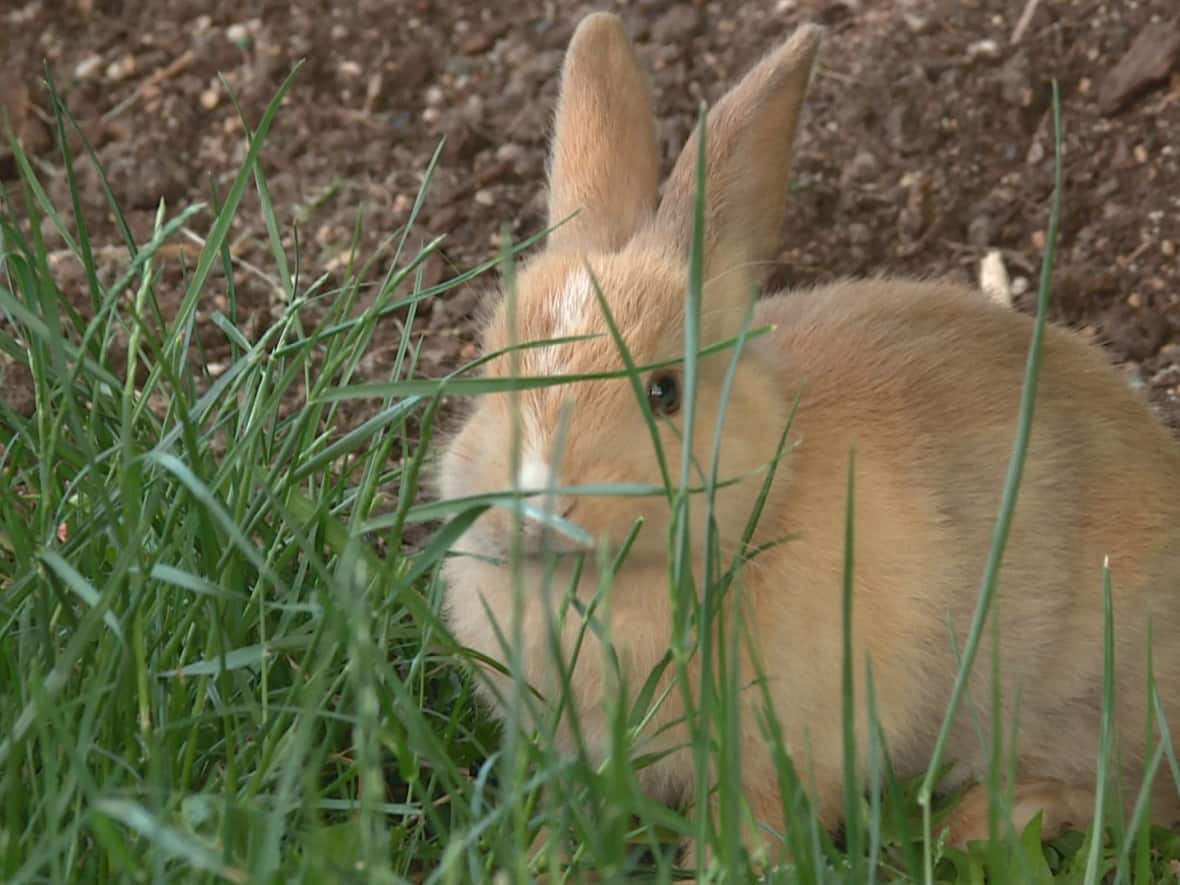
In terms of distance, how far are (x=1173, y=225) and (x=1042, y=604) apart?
1.76 metres

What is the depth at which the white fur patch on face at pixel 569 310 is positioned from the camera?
8.80 feet

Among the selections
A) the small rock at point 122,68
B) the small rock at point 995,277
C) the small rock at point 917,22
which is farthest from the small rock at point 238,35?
the small rock at point 995,277

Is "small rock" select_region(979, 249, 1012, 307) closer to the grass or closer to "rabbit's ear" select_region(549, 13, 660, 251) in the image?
"rabbit's ear" select_region(549, 13, 660, 251)

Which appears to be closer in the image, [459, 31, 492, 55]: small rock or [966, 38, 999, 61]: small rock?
[966, 38, 999, 61]: small rock

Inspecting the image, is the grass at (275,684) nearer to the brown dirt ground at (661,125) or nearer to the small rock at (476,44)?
the brown dirt ground at (661,125)

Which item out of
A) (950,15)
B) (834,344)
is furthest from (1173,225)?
→ (834,344)

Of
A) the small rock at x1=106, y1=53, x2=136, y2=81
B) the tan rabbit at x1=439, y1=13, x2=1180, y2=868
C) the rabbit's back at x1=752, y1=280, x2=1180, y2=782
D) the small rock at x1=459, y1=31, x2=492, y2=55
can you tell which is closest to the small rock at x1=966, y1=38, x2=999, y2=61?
the small rock at x1=459, y1=31, x2=492, y2=55

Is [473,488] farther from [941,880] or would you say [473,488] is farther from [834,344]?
[941,880]

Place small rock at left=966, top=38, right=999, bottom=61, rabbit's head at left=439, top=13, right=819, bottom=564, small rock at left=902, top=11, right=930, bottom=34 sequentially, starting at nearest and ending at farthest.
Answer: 1. rabbit's head at left=439, top=13, right=819, bottom=564
2. small rock at left=966, top=38, right=999, bottom=61
3. small rock at left=902, top=11, right=930, bottom=34

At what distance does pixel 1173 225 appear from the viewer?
436 cm

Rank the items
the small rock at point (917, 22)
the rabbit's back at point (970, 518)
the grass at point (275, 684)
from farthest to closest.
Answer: the small rock at point (917, 22), the rabbit's back at point (970, 518), the grass at point (275, 684)

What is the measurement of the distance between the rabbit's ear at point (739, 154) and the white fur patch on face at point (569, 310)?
0.96ft

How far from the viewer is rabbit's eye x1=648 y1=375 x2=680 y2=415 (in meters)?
2.75

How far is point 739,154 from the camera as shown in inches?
120
